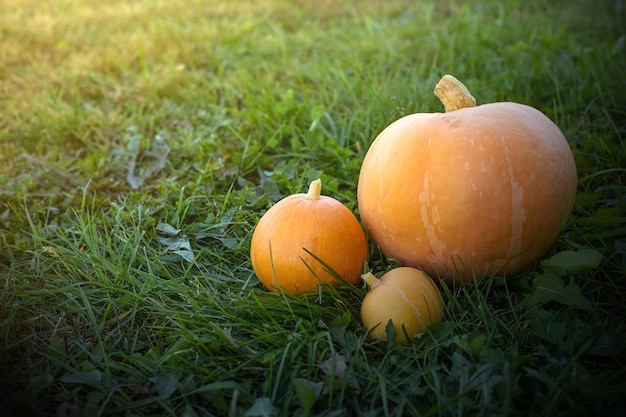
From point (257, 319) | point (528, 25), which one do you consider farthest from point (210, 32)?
point (257, 319)

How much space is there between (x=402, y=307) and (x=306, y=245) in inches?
15.6

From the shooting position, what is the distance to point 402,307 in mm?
1661

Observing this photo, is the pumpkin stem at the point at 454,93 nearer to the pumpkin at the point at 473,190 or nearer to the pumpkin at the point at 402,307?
the pumpkin at the point at 473,190

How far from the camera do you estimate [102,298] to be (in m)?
1.94

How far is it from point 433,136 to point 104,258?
1391mm

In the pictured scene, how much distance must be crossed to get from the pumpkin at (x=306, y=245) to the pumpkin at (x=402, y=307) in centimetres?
16

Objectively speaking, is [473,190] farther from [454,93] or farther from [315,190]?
[315,190]

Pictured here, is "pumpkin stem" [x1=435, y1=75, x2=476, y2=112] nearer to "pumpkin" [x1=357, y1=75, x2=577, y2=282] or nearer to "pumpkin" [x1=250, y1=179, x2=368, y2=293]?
"pumpkin" [x1=357, y1=75, x2=577, y2=282]

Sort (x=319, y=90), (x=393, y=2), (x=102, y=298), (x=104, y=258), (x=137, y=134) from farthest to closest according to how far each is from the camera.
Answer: (x=393, y=2)
(x=319, y=90)
(x=137, y=134)
(x=104, y=258)
(x=102, y=298)

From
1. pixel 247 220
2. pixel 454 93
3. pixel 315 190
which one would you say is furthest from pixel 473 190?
pixel 247 220

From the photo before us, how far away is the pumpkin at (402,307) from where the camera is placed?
5.43 feet

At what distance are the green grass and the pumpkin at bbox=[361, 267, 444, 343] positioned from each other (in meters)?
0.05

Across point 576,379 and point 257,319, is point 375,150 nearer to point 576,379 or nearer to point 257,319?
point 257,319

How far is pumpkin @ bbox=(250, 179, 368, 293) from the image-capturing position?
5.99ft
